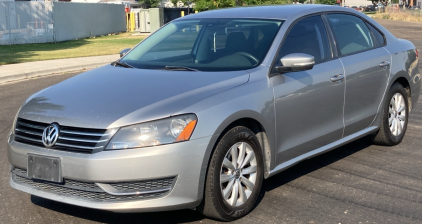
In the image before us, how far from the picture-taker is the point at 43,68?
15.7 metres

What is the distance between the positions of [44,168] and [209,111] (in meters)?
1.26

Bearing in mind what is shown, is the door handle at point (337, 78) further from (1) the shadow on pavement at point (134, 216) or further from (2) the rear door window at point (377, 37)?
(1) the shadow on pavement at point (134, 216)

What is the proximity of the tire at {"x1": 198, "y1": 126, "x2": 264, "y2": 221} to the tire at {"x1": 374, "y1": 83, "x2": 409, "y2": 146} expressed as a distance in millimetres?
2381

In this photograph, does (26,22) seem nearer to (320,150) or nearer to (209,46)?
(209,46)

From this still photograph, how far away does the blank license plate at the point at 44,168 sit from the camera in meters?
4.21

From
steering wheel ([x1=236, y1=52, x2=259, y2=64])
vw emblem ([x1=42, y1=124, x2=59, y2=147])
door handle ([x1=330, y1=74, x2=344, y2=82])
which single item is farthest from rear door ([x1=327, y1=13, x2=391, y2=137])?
vw emblem ([x1=42, y1=124, x2=59, y2=147])

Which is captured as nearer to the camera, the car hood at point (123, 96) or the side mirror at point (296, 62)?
the car hood at point (123, 96)

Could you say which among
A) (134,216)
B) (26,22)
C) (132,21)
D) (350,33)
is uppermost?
(132,21)

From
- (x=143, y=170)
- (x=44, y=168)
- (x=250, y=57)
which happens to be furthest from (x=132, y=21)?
(x=143, y=170)

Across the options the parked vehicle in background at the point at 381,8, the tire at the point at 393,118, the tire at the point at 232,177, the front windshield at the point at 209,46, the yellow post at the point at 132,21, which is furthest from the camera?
the parked vehicle in background at the point at 381,8

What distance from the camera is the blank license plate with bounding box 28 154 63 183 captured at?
4211 millimetres

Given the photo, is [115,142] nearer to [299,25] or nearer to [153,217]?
[153,217]

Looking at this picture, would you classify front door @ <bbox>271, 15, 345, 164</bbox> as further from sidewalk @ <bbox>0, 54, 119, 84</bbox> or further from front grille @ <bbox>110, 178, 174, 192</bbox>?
sidewalk @ <bbox>0, 54, 119, 84</bbox>

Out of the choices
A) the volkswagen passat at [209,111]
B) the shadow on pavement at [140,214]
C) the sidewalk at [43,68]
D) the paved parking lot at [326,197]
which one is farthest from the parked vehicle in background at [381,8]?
the shadow on pavement at [140,214]
